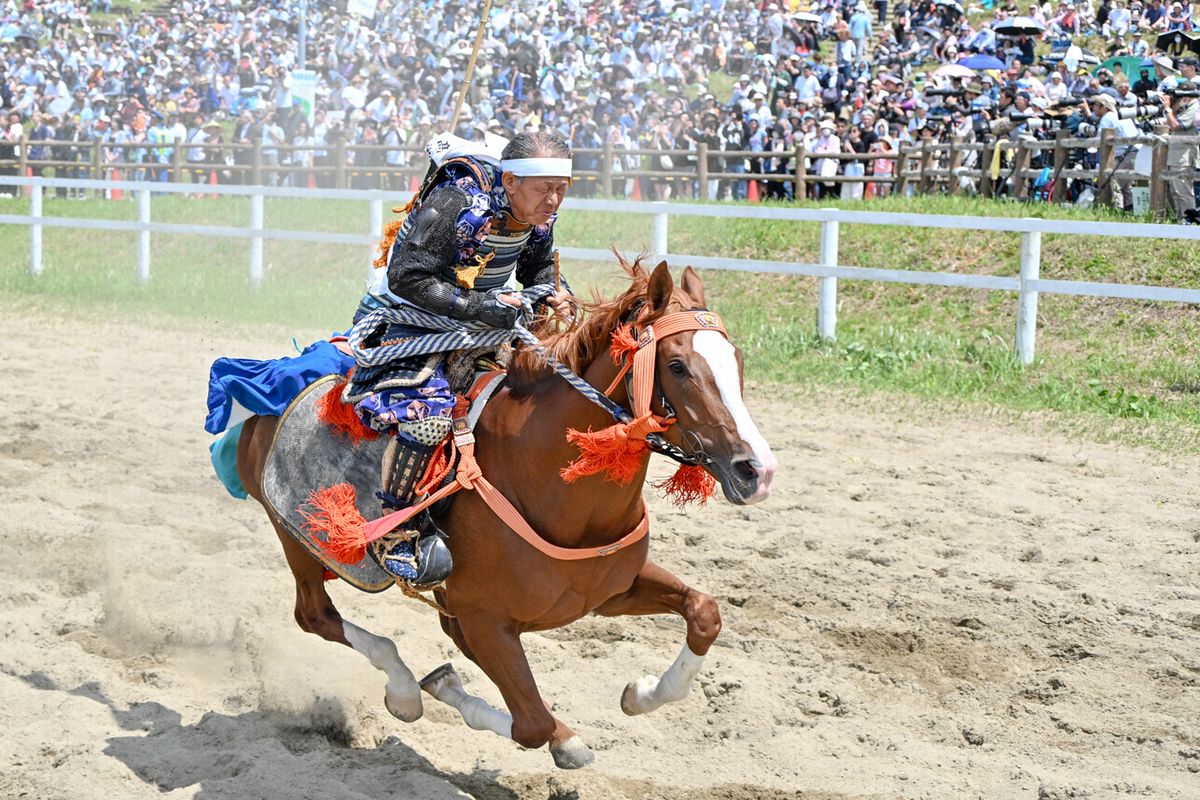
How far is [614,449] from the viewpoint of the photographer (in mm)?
4086

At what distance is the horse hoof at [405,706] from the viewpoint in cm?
486

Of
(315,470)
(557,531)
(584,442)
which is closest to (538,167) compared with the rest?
(584,442)

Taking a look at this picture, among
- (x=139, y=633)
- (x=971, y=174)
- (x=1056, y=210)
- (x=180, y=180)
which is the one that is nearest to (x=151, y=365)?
(x=139, y=633)

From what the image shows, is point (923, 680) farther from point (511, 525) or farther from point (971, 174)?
point (971, 174)

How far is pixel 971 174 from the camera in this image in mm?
18500

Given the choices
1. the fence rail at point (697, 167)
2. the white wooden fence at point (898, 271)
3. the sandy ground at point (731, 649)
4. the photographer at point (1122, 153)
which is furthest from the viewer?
the fence rail at point (697, 167)

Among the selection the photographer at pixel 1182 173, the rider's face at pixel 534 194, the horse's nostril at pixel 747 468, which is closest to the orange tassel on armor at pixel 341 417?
the rider's face at pixel 534 194

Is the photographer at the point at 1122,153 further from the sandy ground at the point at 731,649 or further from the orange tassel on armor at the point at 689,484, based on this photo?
the orange tassel on armor at the point at 689,484

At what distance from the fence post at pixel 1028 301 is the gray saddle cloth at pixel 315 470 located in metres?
7.46

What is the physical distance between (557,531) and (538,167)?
1.16 m

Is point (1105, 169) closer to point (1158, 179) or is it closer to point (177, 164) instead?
point (1158, 179)

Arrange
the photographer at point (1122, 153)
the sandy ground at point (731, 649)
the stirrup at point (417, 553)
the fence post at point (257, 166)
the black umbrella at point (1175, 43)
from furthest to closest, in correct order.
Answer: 1. the fence post at point (257, 166)
2. the black umbrella at point (1175, 43)
3. the photographer at point (1122, 153)
4. the sandy ground at point (731, 649)
5. the stirrup at point (417, 553)

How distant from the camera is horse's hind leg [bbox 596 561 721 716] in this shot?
4.66 meters

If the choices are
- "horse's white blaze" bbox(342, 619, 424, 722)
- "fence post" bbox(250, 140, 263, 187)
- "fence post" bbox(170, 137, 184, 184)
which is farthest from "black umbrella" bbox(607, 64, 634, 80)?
"horse's white blaze" bbox(342, 619, 424, 722)
